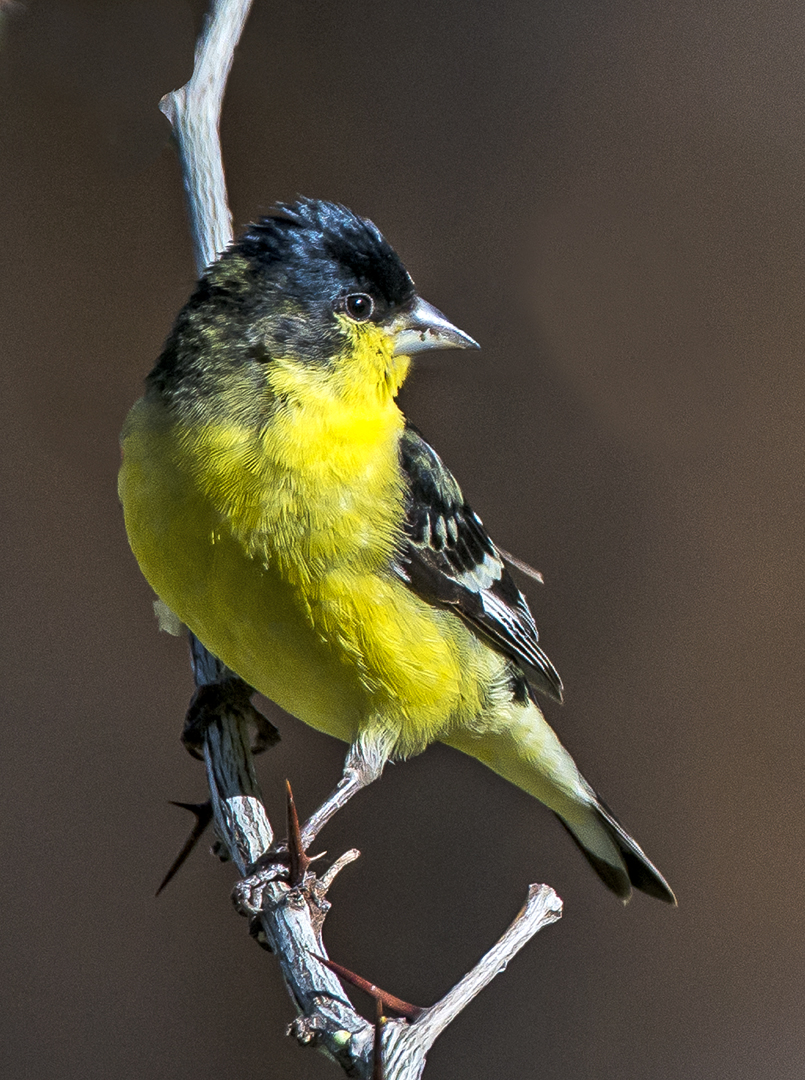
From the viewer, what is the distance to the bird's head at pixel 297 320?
8.45 ft

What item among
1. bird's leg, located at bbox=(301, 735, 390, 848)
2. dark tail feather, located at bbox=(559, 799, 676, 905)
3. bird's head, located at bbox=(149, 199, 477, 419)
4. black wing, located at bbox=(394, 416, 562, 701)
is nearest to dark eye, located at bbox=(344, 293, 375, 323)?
bird's head, located at bbox=(149, 199, 477, 419)

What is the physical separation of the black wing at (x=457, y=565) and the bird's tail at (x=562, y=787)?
0.14 meters

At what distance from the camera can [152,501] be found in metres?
2.49

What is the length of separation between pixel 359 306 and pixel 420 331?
164 millimetres

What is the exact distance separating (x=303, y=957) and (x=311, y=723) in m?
0.79

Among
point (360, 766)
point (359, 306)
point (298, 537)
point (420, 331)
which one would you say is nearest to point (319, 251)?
point (359, 306)

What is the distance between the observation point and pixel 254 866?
2.38 m

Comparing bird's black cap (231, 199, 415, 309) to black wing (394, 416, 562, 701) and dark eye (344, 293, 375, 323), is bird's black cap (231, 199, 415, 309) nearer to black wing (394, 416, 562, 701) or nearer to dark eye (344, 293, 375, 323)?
dark eye (344, 293, 375, 323)

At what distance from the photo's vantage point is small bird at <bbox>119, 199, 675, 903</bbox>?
2.46m

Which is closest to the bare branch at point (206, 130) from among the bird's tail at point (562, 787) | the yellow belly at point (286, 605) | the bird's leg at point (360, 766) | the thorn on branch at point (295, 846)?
the yellow belly at point (286, 605)

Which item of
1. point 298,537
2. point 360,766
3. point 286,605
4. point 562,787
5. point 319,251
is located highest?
point 319,251

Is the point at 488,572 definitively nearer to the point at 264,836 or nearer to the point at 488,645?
the point at 488,645

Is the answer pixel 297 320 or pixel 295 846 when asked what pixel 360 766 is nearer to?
pixel 295 846

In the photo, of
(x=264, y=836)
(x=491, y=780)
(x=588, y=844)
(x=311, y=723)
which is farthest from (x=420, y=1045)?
(x=491, y=780)
